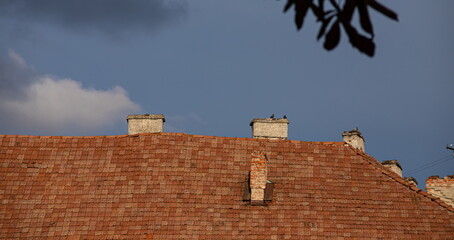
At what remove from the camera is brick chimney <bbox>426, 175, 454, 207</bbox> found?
22688 mm

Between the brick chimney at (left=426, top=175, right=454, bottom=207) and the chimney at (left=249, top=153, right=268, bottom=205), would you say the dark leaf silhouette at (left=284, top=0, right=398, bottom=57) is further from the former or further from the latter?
the brick chimney at (left=426, top=175, right=454, bottom=207)

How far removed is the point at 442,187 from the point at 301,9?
20.1 m

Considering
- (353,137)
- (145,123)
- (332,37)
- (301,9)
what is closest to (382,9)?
(332,37)

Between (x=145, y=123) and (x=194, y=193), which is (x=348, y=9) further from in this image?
(x=145, y=123)

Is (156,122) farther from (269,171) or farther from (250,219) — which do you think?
(250,219)

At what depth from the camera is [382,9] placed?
3.92 meters

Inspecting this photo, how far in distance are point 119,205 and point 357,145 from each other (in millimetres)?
11864

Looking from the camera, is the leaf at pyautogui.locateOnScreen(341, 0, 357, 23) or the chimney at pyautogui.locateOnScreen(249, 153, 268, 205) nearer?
the leaf at pyautogui.locateOnScreen(341, 0, 357, 23)

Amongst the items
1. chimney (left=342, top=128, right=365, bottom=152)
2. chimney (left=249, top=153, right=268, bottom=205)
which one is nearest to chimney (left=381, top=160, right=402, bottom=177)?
chimney (left=342, top=128, right=365, bottom=152)

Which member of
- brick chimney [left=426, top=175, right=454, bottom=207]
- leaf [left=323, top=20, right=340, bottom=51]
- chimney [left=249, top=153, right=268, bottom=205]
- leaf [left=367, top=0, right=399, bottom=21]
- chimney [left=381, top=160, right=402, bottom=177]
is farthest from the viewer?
chimney [left=381, top=160, right=402, bottom=177]

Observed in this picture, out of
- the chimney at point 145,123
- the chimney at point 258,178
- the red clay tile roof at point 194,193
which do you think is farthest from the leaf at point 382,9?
the chimney at point 145,123

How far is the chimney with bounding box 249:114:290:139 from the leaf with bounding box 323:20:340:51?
20.3 m

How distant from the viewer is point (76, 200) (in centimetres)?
1814

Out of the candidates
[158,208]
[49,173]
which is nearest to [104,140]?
[49,173]
